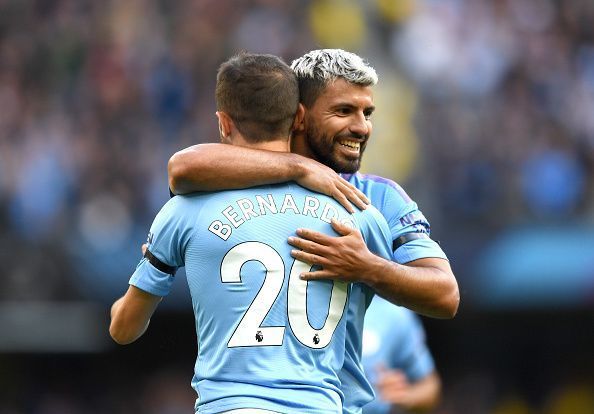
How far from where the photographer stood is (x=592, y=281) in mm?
12492

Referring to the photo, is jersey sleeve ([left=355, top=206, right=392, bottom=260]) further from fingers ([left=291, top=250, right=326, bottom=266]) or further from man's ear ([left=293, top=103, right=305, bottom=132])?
man's ear ([left=293, top=103, right=305, bottom=132])

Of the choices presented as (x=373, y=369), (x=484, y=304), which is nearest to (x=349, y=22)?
(x=484, y=304)

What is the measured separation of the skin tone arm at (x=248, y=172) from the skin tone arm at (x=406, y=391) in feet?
8.33

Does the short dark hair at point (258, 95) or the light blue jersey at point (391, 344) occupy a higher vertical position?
the short dark hair at point (258, 95)

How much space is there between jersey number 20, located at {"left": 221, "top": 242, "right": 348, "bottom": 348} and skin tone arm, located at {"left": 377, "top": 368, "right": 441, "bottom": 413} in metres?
2.58

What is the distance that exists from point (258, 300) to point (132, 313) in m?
0.63

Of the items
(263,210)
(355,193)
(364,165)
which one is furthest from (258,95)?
(364,165)

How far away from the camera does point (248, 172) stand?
14.6ft

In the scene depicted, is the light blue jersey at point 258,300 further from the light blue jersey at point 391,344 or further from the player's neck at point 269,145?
the light blue jersey at point 391,344

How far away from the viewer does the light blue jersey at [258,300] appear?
14.1 feet

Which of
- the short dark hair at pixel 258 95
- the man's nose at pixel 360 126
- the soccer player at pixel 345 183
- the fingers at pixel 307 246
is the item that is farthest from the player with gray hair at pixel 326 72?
the fingers at pixel 307 246

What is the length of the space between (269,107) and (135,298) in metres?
0.89

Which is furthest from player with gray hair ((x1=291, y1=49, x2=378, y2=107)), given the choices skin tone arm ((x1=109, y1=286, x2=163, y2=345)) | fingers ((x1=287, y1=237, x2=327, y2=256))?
skin tone arm ((x1=109, y1=286, x2=163, y2=345))

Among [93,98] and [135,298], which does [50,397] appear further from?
[135,298]
